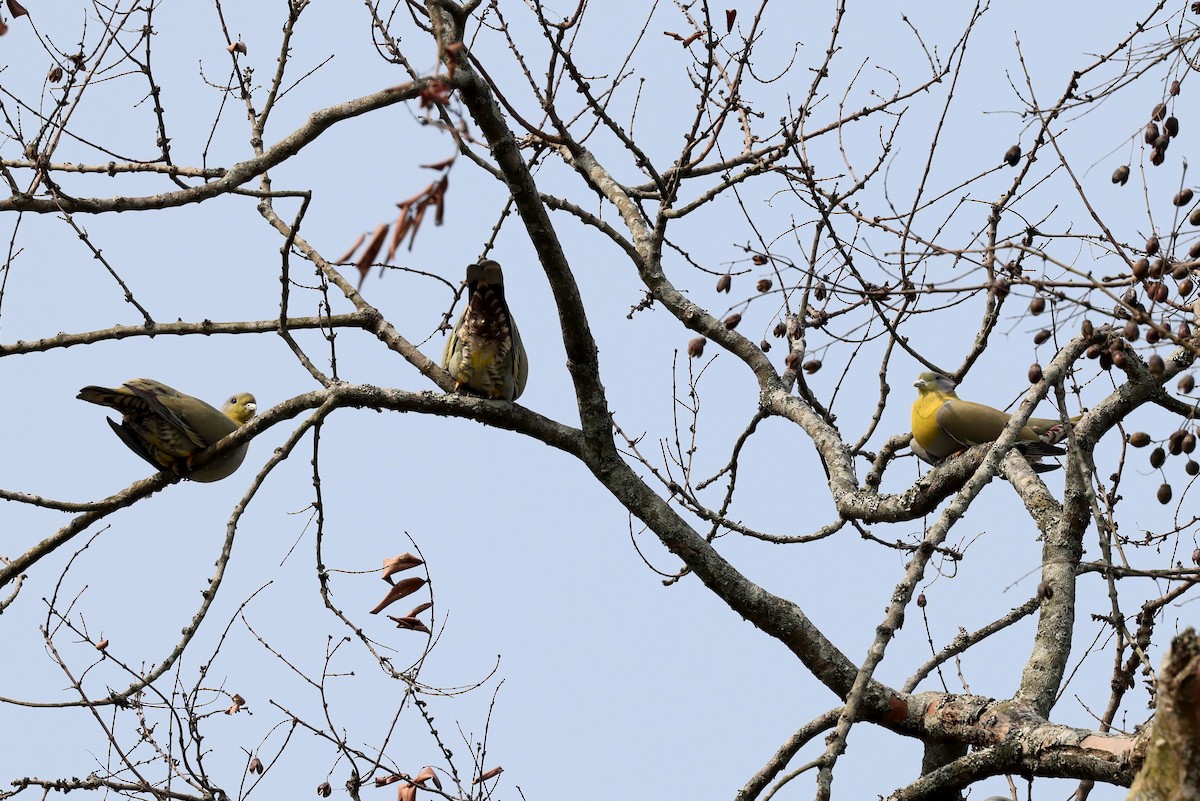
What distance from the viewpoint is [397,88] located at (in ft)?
5.14

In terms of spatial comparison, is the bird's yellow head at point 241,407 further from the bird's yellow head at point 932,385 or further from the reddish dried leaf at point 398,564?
the bird's yellow head at point 932,385

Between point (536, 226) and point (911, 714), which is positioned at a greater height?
point (536, 226)

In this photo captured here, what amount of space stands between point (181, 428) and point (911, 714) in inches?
131

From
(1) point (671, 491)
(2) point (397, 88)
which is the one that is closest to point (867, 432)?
(1) point (671, 491)

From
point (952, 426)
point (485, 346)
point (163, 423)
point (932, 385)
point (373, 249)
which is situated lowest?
point (373, 249)

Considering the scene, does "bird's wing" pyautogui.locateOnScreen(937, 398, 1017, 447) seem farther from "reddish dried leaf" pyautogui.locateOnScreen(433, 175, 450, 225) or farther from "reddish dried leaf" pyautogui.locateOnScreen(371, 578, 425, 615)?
"reddish dried leaf" pyautogui.locateOnScreen(433, 175, 450, 225)

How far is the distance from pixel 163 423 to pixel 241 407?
4.56 feet

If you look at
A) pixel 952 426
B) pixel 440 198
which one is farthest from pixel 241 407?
pixel 440 198

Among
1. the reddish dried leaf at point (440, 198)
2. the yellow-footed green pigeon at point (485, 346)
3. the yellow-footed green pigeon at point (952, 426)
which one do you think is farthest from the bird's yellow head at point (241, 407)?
the reddish dried leaf at point (440, 198)

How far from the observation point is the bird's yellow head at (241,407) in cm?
650

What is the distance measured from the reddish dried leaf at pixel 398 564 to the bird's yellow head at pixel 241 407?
10.1ft

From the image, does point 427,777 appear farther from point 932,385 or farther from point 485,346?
point 932,385

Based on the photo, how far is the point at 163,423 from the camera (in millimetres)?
5137

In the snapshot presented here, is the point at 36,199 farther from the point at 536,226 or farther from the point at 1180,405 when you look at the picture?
the point at 1180,405
